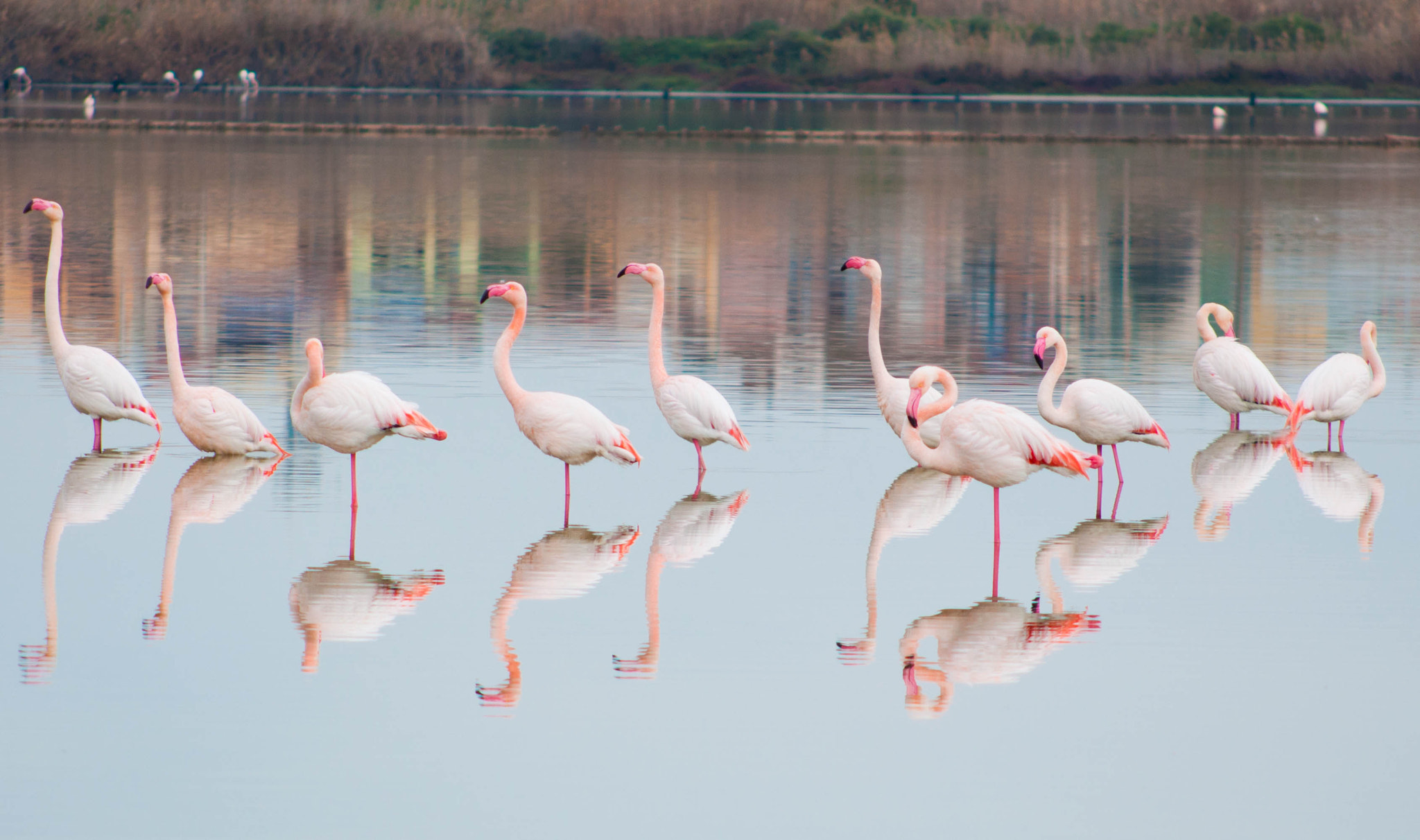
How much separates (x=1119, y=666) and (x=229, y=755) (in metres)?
3.31

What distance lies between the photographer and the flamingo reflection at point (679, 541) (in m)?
6.21

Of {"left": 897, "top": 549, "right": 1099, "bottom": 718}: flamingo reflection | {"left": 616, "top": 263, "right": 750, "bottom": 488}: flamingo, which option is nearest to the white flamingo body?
{"left": 616, "top": 263, "right": 750, "bottom": 488}: flamingo

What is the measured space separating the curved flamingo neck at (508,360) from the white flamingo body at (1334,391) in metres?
4.83

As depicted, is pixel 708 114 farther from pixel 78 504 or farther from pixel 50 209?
pixel 78 504

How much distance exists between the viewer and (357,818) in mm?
4898

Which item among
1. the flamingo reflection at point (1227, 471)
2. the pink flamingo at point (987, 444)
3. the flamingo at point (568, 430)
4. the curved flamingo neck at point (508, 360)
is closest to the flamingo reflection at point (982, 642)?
the pink flamingo at point (987, 444)

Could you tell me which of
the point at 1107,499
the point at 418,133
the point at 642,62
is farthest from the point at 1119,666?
the point at 642,62

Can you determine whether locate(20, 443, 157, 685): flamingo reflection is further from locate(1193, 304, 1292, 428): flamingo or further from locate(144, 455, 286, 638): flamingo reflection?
locate(1193, 304, 1292, 428): flamingo

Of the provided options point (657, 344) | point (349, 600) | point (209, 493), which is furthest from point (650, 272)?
point (349, 600)

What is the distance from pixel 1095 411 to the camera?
9.06m

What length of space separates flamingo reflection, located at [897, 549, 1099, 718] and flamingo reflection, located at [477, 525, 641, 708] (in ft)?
4.94

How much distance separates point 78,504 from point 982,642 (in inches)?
189

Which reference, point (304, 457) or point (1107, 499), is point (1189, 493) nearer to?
point (1107, 499)

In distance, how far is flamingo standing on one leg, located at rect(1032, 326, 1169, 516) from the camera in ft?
29.8
